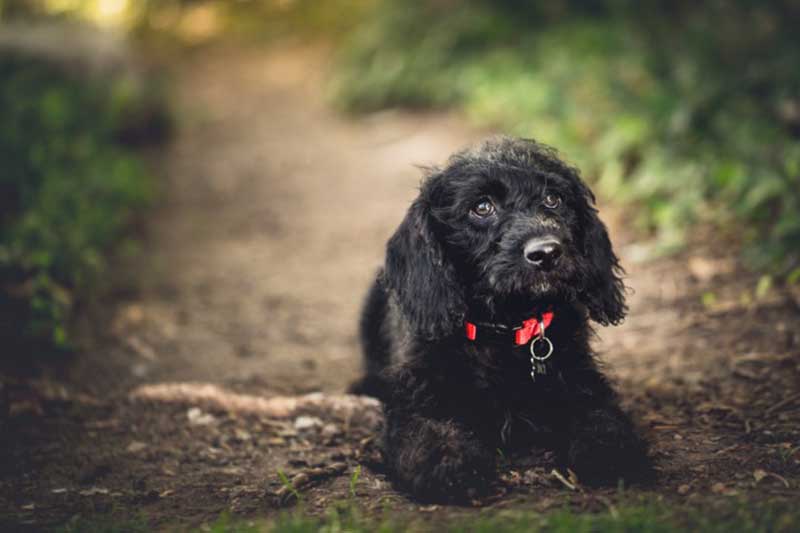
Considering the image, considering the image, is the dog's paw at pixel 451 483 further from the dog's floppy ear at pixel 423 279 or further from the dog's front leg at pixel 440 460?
the dog's floppy ear at pixel 423 279

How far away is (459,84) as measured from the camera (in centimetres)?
1220

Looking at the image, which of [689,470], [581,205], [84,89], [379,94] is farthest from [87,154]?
[689,470]

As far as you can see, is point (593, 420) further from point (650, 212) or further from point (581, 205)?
point (650, 212)

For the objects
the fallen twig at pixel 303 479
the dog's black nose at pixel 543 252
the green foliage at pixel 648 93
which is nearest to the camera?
the dog's black nose at pixel 543 252

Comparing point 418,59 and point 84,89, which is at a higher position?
point 418,59

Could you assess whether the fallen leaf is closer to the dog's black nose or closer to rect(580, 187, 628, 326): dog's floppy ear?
the dog's black nose

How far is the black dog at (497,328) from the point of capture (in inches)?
138

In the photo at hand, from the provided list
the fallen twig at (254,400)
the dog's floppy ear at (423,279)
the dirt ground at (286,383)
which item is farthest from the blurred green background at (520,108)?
the dog's floppy ear at (423,279)

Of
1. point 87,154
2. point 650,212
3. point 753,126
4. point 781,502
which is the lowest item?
point 781,502

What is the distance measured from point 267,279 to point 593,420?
15.8 feet

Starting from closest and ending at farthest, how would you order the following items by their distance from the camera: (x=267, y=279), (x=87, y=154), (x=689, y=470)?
(x=689, y=470)
(x=267, y=279)
(x=87, y=154)

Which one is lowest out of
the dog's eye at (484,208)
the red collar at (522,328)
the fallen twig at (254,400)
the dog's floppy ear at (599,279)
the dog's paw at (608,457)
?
the dog's paw at (608,457)

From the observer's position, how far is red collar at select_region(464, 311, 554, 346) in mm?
3709

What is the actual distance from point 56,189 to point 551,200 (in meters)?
5.86
